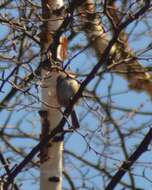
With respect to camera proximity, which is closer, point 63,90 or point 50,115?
point 50,115

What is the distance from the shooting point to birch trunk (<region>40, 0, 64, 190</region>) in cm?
381

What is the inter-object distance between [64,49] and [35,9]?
0.59 m

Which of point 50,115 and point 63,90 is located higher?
point 63,90

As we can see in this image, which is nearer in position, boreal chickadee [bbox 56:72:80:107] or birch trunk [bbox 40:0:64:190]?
birch trunk [bbox 40:0:64:190]

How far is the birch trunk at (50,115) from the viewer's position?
12.5 feet

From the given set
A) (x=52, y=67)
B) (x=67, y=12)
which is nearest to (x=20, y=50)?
(x=67, y=12)

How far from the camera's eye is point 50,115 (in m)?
3.98

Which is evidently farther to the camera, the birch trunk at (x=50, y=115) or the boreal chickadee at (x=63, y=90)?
the boreal chickadee at (x=63, y=90)

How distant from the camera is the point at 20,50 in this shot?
574cm

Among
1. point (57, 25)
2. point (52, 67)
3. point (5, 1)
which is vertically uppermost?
point (5, 1)

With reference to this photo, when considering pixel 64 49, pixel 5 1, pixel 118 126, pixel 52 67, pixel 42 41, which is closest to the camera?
pixel 52 67

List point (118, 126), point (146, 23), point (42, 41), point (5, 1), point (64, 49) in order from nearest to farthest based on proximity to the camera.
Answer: point (64, 49), point (42, 41), point (5, 1), point (118, 126), point (146, 23)

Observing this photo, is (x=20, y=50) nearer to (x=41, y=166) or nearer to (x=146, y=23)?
(x=146, y=23)

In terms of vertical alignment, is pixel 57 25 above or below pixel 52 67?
above
